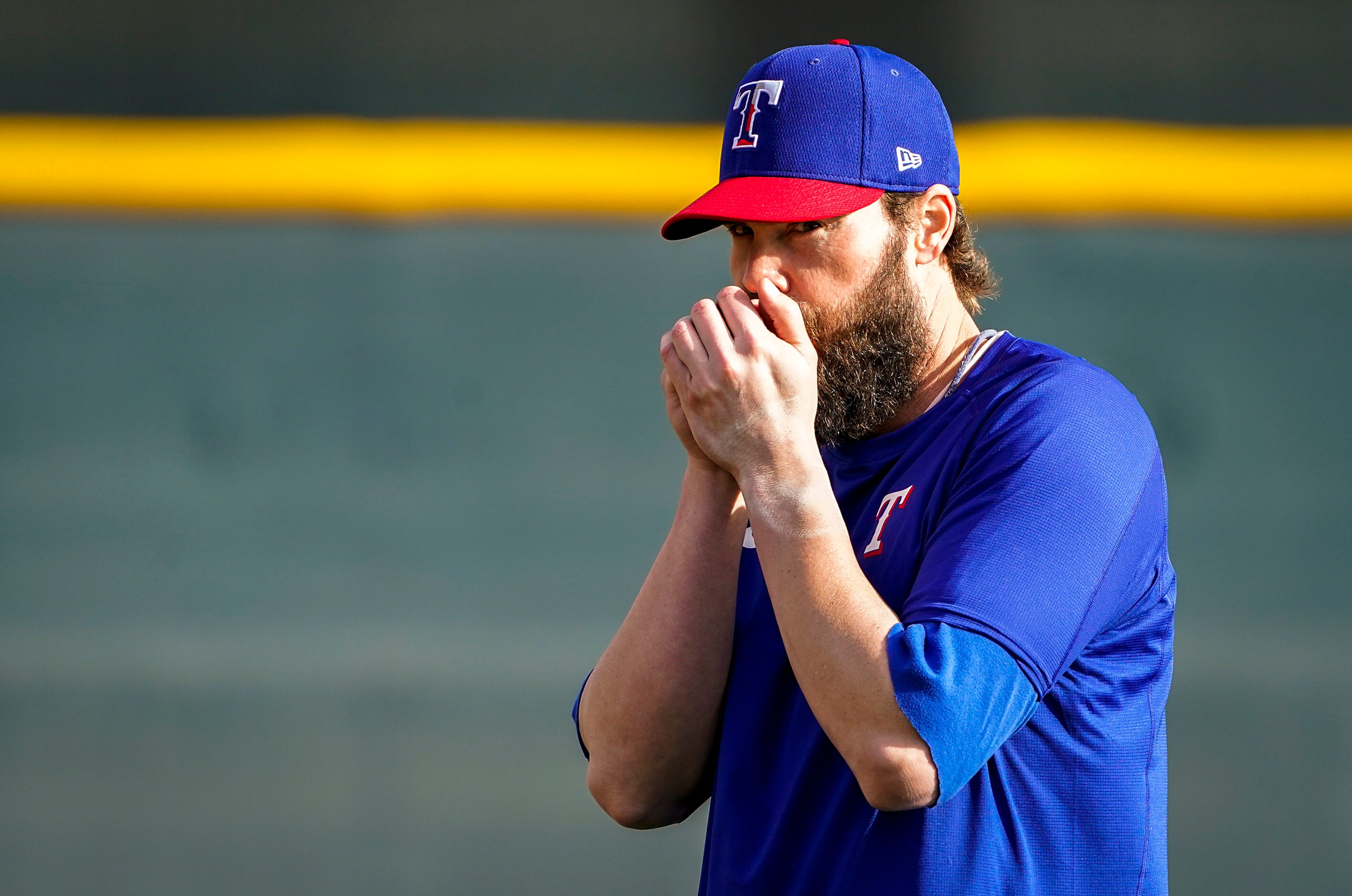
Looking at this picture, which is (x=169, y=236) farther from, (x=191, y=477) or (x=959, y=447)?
(x=959, y=447)

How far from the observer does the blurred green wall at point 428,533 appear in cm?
320

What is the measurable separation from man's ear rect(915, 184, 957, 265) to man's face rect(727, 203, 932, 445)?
0.19 feet

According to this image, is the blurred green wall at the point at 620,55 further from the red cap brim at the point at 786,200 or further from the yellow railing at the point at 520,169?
the red cap brim at the point at 786,200

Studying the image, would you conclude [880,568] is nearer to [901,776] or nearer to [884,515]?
[884,515]

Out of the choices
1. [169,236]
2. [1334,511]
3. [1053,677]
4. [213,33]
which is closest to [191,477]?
[169,236]

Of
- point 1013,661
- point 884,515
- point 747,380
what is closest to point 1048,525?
point 1013,661

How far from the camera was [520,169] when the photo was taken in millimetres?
3289

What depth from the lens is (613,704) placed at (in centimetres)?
145

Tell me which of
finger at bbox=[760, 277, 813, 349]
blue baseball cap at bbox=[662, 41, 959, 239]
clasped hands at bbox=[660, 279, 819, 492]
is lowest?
clasped hands at bbox=[660, 279, 819, 492]

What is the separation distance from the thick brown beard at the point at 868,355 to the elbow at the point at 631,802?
522 millimetres

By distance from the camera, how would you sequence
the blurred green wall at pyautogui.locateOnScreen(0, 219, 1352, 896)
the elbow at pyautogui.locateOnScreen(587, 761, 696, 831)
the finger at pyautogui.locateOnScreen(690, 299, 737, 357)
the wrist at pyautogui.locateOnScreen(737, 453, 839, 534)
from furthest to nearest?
the blurred green wall at pyautogui.locateOnScreen(0, 219, 1352, 896) → the elbow at pyautogui.locateOnScreen(587, 761, 696, 831) → the finger at pyautogui.locateOnScreen(690, 299, 737, 357) → the wrist at pyautogui.locateOnScreen(737, 453, 839, 534)

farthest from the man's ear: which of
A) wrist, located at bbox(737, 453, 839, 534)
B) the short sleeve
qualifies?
wrist, located at bbox(737, 453, 839, 534)

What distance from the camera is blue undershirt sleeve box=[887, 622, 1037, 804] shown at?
0.98 meters

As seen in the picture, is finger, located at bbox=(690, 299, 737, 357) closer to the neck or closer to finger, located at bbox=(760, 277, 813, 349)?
finger, located at bbox=(760, 277, 813, 349)
